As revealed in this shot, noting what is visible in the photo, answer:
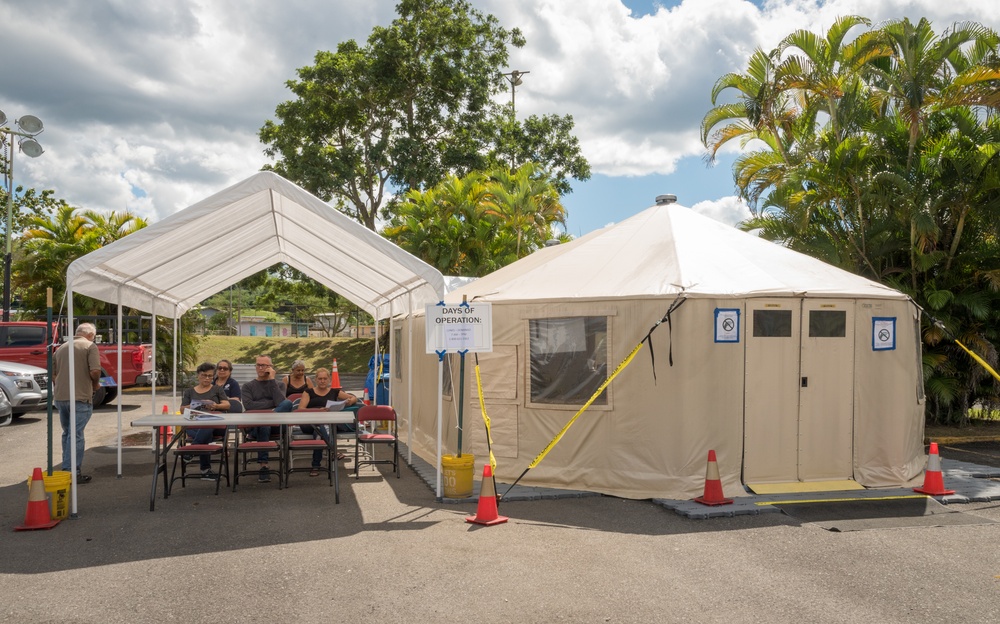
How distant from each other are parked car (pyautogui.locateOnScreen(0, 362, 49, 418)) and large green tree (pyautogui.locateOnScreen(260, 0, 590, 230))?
13083 mm

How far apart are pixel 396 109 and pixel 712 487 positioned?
23.1m

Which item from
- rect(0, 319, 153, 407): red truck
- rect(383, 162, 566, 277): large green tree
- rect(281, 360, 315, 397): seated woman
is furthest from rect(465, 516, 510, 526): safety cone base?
rect(383, 162, 566, 277): large green tree

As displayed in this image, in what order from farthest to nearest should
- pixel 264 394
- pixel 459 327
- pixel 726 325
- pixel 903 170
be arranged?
pixel 903 170
pixel 264 394
pixel 726 325
pixel 459 327

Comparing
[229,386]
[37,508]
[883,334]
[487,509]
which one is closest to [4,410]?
[229,386]

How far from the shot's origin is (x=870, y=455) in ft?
28.7

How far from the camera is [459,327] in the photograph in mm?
7984

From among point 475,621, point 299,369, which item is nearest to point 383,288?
point 299,369

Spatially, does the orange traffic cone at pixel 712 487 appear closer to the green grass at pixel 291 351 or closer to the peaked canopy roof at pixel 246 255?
the peaked canopy roof at pixel 246 255

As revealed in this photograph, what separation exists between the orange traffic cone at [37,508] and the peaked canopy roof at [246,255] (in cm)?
176

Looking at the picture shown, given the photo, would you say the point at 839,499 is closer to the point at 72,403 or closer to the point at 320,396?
the point at 320,396

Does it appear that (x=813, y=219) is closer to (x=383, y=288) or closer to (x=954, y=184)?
(x=954, y=184)

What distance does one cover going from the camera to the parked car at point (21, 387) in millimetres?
14492

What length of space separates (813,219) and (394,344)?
26.9ft

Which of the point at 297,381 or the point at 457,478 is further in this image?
the point at 297,381
